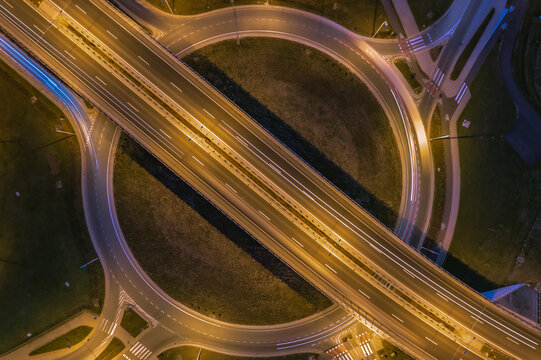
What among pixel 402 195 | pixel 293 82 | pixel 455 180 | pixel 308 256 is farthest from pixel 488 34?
pixel 308 256

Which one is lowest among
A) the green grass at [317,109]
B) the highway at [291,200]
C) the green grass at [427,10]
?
the highway at [291,200]

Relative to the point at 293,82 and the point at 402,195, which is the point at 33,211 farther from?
the point at 402,195

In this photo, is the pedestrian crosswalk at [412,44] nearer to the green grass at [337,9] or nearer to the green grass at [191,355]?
the green grass at [337,9]

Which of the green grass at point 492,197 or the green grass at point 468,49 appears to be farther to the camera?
the green grass at point 468,49

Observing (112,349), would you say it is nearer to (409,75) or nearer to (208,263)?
(208,263)

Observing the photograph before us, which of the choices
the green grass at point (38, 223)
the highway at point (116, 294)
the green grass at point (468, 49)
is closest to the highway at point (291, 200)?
the highway at point (116, 294)

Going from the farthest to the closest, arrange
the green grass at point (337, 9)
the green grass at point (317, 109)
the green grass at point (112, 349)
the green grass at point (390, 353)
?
the green grass at point (337, 9), the green grass at point (317, 109), the green grass at point (390, 353), the green grass at point (112, 349)

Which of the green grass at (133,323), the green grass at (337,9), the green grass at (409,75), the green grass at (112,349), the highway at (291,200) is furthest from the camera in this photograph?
the green grass at (409,75)

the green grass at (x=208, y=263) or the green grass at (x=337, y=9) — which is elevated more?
the green grass at (x=337, y=9)
